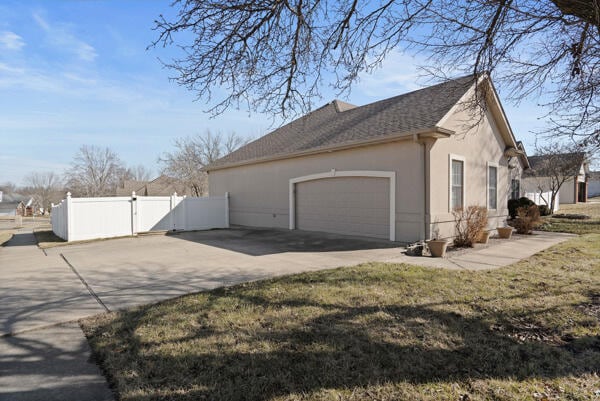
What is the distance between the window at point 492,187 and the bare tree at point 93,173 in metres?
49.1

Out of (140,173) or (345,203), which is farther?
(140,173)

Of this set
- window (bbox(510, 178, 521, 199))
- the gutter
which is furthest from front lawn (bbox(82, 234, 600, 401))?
window (bbox(510, 178, 521, 199))

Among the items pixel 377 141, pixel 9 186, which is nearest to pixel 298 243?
pixel 377 141

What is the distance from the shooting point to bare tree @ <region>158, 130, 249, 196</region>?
33719 millimetres

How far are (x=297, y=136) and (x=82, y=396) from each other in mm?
14172

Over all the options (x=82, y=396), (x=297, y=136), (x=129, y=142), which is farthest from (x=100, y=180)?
(x=82, y=396)

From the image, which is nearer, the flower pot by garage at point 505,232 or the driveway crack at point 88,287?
the driveway crack at point 88,287

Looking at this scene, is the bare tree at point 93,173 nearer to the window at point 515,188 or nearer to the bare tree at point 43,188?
the bare tree at point 43,188

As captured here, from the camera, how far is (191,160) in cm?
3381

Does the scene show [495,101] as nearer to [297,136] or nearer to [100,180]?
[297,136]

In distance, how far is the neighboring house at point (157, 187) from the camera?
36.1m

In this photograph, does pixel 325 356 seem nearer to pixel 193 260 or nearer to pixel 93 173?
pixel 193 260

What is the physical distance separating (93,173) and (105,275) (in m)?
48.1

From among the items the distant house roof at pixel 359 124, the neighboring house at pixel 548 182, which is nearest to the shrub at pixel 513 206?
the distant house roof at pixel 359 124
